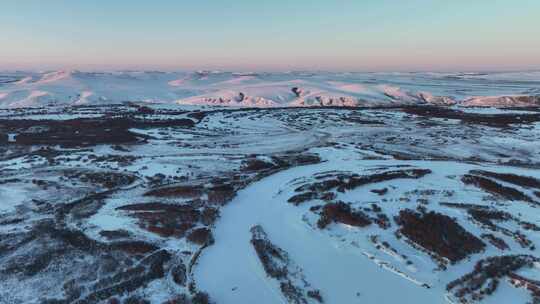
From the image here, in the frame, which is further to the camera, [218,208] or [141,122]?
[141,122]

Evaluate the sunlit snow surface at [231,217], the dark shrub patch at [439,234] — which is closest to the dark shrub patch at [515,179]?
the sunlit snow surface at [231,217]

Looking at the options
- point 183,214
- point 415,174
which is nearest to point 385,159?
point 415,174

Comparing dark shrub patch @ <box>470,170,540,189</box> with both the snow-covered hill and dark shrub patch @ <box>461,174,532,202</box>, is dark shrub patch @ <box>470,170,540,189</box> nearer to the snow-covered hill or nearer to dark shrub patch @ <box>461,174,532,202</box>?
dark shrub patch @ <box>461,174,532,202</box>

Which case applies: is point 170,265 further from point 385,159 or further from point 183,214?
point 385,159

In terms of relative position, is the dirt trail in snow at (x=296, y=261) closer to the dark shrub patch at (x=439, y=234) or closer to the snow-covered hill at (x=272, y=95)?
the dark shrub patch at (x=439, y=234)

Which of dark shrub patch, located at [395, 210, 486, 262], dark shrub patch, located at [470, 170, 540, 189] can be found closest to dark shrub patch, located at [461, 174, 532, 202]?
dark shrub patch, located at [470, 170, 540, 189]

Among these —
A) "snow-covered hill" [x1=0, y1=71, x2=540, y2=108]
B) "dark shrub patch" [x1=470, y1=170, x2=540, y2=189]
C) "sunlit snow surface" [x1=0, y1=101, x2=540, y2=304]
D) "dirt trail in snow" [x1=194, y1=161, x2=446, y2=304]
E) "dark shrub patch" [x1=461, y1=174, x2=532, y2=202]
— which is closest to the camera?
"dirt trail in snow" [x1=194, y1=161, x2=446, y2=304]

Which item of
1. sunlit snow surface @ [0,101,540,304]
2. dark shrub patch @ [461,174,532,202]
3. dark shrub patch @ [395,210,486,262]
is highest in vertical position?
dark shrub patch @ [461,174,532,202]
